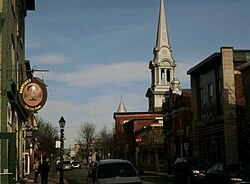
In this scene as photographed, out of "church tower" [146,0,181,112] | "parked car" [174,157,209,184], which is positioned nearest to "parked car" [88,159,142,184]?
"parked car" [174,157,209,184]

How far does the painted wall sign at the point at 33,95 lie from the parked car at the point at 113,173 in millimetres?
3942

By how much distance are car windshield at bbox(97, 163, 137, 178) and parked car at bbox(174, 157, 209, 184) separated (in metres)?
13.8

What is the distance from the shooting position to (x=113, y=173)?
58.4 ft

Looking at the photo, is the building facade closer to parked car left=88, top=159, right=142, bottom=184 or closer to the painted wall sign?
the painted wall sign

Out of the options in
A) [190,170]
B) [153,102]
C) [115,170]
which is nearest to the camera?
[115,170]

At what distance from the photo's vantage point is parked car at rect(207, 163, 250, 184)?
22938 millimetres

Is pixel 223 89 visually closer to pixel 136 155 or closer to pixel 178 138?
pixel 178 138

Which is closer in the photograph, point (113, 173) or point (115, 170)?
point (113, 173)

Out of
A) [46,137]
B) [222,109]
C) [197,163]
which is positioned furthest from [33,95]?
[46,137]

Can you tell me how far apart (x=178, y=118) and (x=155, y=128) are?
1647cm

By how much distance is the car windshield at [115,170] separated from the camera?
17703 mm

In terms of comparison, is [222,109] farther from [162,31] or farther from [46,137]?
[162,31]

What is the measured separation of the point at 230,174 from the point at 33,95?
10.2 m

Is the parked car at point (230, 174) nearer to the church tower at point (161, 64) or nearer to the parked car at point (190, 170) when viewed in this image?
the parked car at point (190, 170)
